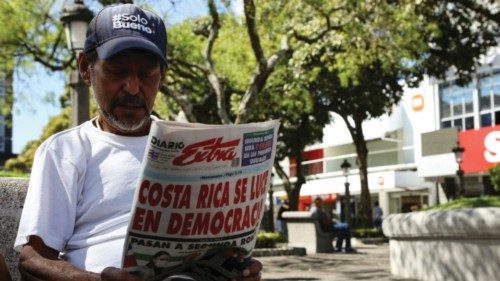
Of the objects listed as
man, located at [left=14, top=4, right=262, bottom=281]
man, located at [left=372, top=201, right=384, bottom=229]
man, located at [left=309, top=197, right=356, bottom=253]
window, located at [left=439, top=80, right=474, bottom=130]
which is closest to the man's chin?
man, located at [left=14, top=4, right=262, bottom=281]

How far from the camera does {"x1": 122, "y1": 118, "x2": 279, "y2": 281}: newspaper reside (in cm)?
186

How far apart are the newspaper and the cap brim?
42 centimetres

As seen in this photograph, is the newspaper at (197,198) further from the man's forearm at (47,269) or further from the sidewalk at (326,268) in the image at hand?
the sidewalk at (326,268)

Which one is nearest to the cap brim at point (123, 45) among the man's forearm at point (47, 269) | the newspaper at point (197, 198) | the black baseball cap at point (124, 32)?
the black baseball cap at point (124, 32)

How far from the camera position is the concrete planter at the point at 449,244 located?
7.52 metres

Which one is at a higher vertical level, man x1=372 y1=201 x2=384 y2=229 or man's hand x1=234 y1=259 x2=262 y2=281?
man's hand x1=234 y1=259 x2=262 y2=281

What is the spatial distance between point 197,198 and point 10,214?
1.47m

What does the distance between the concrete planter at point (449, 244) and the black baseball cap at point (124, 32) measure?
599 cm

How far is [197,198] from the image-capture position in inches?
75.6

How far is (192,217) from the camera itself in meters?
1.93

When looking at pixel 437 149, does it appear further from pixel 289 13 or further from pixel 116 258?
pixel 116 258

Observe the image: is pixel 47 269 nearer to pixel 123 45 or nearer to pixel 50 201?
pixel 50 201

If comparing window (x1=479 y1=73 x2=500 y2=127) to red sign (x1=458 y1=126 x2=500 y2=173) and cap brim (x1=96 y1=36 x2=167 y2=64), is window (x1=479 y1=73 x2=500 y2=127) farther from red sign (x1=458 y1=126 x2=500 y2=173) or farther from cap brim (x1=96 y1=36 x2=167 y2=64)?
cap brim (x1=96 y1=36 x2=167 y2=64)

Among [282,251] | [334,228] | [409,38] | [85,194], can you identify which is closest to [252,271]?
[85,194]
